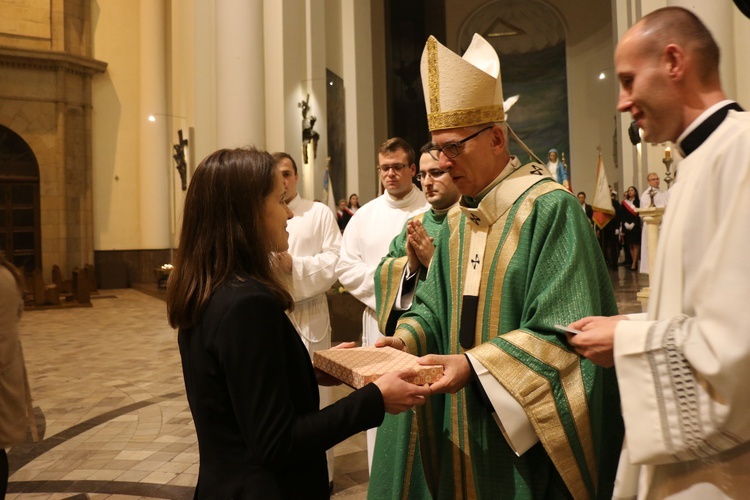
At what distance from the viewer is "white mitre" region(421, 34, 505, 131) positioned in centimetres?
229

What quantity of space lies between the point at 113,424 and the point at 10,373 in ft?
9.39

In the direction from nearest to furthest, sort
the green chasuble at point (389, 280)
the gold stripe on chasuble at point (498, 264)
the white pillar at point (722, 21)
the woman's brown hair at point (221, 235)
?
the woman's brown hair at point (221, 235)
the gold stripe on chasuble at point (498, 264)
the green chasuble at point (389, 280)
the white pillar at point (722, 21)

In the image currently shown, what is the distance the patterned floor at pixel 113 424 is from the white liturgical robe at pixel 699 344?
105 inches

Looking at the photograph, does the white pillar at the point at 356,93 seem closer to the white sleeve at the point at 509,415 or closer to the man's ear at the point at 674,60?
the white sleeve at the point at 509,415

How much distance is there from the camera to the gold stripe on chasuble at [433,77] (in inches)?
92.8

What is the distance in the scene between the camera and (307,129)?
1062cm

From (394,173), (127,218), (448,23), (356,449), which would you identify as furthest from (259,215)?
(448,23)

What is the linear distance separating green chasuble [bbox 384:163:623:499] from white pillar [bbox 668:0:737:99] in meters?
5.06

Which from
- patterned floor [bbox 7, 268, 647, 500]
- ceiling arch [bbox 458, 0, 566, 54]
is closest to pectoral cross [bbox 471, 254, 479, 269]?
patterned floor [bbox 7, 268, 647, 500]

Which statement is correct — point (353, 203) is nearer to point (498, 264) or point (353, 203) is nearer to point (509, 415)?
point (498, 264)

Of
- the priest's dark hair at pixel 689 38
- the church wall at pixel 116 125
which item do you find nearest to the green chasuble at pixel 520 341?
the priest's dark hair at pixel 689 38

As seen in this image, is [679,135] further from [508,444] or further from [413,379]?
[508,444]

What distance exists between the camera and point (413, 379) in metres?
1.75

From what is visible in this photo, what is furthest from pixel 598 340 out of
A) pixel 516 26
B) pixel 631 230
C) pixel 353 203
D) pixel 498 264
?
pixel 516 26
